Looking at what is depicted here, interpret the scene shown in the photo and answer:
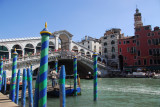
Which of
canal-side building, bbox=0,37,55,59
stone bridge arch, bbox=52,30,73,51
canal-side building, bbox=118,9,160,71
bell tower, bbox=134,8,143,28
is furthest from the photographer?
bell tower, bbox=134,8,143,28

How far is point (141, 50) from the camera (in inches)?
1167

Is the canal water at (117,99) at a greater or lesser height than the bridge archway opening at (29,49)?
lesser

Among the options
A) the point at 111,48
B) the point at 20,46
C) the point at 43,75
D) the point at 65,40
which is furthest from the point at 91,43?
the point at 43,75

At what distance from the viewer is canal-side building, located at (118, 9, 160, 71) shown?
28141 millimetres

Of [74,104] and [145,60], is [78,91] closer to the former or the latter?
[74,104]

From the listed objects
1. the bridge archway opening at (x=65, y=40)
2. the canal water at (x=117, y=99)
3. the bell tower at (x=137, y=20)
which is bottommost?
the canal water at (x=117, y=99)

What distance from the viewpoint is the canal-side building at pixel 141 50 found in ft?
92.3

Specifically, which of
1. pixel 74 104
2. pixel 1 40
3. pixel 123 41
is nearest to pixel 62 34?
pixel 1 40

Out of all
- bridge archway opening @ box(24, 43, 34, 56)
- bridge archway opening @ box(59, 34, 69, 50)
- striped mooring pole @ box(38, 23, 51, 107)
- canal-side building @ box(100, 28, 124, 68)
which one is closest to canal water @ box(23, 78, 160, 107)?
striped mooring pole @ box(38, 23, 51, 107)

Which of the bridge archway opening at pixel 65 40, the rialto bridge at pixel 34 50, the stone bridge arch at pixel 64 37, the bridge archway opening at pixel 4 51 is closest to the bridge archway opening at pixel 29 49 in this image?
the rialto bridge at pixel 34 50

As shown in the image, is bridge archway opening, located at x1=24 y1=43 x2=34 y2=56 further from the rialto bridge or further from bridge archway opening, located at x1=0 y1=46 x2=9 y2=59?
bridge archway opening, located at x1=0 y1=46 x2=9 y2=59

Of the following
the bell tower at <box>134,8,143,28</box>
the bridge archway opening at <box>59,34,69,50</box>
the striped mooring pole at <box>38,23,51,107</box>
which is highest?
the bell tower at <box>134,8,143,28</box>

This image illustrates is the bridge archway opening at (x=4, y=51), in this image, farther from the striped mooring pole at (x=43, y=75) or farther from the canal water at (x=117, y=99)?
the striped mooring pole at (x=43, y=75)

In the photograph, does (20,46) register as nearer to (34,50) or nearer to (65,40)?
(34,50)
